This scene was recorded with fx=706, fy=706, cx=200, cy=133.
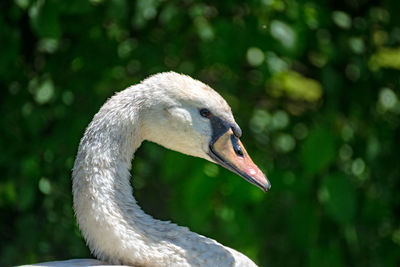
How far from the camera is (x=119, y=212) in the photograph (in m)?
2.29

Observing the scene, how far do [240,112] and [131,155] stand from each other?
1.60 m

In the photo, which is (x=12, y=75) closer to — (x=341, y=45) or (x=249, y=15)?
(x=249, y=15)

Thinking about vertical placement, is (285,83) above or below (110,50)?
above

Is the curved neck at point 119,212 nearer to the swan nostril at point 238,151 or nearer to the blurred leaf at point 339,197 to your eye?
the swan nostril at point 238,151

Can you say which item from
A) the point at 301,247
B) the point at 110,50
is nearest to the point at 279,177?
the point at 301,247

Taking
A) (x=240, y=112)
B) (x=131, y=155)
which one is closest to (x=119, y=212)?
(x=131, y=155)

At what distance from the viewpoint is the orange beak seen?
2.42 m

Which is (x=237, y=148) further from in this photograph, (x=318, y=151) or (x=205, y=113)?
(x=318, y=151)

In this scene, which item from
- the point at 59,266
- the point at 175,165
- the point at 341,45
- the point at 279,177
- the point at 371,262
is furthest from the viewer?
the point at 371,262

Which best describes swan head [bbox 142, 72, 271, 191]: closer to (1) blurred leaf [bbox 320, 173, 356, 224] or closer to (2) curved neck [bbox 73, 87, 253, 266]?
(2) curved neck [bbox 73, 87, 253, 266]

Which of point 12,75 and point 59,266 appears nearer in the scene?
point 59,266

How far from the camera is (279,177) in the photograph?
3592 millimetres

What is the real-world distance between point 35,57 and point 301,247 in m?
1.80

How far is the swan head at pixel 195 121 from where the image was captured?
239 cm
